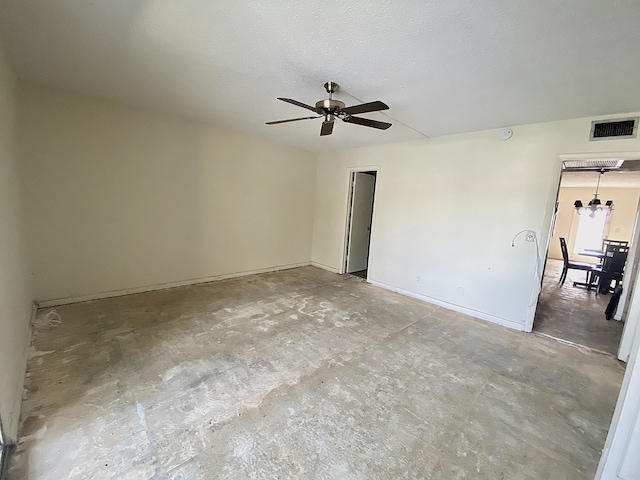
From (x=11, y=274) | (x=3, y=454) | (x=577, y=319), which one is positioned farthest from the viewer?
(x=577, y=319)

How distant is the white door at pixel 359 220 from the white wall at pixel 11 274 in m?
4.51

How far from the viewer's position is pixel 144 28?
1802 millimetres

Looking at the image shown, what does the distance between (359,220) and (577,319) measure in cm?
Answer: 371

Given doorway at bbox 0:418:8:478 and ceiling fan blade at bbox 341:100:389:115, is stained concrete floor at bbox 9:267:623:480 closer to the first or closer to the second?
doorway at bbox 0:418:8:478

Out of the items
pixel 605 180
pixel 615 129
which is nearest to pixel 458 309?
pixel 615 129

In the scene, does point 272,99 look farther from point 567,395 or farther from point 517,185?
point 567,395

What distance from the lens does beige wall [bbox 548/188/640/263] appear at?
25.3ft

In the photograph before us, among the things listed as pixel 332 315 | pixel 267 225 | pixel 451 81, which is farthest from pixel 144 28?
pixel 267 225

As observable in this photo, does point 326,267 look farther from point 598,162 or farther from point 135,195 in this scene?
point 598,162

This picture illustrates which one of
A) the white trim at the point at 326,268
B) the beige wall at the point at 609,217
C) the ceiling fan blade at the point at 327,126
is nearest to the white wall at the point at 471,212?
the white trim at the point at 326,268

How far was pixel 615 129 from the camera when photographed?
2734mm

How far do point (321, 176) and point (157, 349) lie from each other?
4409 mm

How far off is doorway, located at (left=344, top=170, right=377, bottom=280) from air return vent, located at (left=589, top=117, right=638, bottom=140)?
309cm

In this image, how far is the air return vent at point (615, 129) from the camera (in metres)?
2.66
